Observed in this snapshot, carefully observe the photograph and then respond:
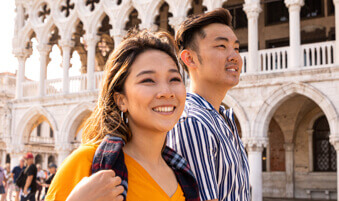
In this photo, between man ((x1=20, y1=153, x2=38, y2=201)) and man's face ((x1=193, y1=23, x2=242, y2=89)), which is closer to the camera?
man's face ((x1=193, y1=23, x2=242, y2=89))

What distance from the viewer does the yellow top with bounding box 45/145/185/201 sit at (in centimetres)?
133

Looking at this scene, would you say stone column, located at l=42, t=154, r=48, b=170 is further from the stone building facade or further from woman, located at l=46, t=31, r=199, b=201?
woman, located at l=46, t=31, r=199, b=201

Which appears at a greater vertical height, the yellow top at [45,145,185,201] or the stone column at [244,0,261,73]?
the stone column at [244,0,261,73]

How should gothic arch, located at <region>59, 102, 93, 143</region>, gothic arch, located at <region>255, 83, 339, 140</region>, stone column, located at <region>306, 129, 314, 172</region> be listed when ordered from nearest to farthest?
gothic arch, located at <region>255, 83, 339, 140</region> < gothic arch, located at <region>59, 102, 93, 143</region> < stone column, located at <region>306, 129, 314, 172</region>

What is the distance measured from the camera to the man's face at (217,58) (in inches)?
86.6

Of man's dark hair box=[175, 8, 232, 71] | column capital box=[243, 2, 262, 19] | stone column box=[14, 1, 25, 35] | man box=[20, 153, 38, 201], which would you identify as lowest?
man box=[20, 153, 38, 201]

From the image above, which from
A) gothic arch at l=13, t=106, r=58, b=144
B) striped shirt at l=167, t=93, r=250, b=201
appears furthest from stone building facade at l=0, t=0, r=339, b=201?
striped shirt at l=167, t=93, r=250, b=201

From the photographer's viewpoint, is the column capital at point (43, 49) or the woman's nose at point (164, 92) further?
the column capital at point (43, 49)

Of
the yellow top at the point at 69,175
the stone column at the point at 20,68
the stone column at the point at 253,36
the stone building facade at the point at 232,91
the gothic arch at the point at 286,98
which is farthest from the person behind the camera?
the stone column at the point at 20,68

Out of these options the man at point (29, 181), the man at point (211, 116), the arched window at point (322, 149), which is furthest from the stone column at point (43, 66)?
the man at point (211, 116)

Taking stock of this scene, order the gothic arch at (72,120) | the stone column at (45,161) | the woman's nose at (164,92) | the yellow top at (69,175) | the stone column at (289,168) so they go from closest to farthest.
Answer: the yellow top at (69,175) < the woman's nose at (164,92) < the gothic arch at (72,120) < the stone column at (289,168) < the stone column at (45,161)

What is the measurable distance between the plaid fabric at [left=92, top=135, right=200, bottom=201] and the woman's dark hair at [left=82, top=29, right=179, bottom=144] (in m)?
0.10

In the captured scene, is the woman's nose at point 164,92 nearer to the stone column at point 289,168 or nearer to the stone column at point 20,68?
the stone column at point 289,168

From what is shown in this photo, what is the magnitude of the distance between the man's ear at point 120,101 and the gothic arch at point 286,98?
1110 cm
